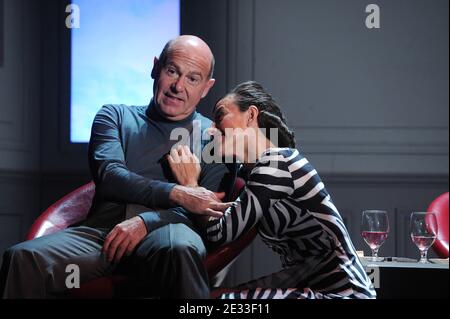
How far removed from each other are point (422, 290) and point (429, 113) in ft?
2.77

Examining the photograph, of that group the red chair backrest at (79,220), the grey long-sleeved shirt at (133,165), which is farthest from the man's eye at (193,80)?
the red chair backrest at (79,220)

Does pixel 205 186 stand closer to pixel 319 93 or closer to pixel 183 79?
pixel 183 79

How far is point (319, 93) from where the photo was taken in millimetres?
2354

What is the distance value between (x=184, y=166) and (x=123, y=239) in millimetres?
311

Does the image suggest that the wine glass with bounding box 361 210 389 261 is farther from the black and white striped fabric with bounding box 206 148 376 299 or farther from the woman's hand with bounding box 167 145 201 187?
the woman's hand with bounding box 167 145 201 187

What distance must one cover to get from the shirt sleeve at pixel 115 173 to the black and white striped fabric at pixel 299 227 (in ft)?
0.83

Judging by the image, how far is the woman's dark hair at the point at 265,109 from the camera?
1877 millimetres

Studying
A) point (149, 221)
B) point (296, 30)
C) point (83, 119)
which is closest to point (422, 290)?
point (149, 221)

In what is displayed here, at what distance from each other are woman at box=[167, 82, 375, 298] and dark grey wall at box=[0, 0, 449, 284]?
60 cm

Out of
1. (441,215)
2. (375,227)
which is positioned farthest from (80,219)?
(441,215)

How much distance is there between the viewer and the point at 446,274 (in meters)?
1.75

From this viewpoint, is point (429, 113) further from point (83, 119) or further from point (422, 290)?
point (83, 119)

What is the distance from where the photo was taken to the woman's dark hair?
1.88 metres

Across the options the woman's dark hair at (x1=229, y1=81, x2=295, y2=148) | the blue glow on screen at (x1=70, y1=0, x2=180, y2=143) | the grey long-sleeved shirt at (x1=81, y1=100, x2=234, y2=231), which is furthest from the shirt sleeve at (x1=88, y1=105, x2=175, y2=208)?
the woman's dark hair at (x1=229, y1=81, x2=295, y2=148)
